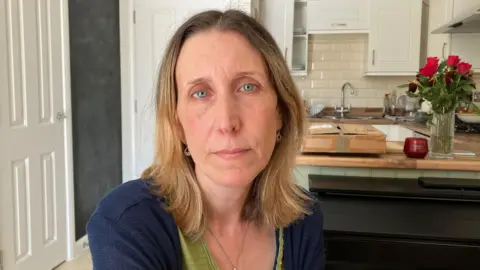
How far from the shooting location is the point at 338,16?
4.44m

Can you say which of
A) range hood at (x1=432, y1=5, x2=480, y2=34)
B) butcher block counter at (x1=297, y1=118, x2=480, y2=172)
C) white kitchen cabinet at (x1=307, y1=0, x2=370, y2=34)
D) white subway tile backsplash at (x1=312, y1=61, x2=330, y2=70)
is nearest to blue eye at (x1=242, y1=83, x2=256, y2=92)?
butcher block counter at (x1=297, y1=118, x2=480, y2=172)

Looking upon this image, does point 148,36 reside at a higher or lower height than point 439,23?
lower

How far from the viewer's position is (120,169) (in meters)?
3.96

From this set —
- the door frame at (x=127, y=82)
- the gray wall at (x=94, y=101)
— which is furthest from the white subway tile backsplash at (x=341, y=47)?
the gray wall at (x=94, y=101)

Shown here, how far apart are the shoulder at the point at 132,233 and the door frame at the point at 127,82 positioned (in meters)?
3.12

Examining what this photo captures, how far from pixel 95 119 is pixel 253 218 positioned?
268 cm

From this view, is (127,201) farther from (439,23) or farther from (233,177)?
(439,23)

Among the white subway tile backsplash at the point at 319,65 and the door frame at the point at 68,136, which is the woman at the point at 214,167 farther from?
the white subway tile backsplash at the point at 319,65

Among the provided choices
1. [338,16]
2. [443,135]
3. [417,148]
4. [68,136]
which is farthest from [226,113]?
[338,16]

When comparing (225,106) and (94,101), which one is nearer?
(225,106)

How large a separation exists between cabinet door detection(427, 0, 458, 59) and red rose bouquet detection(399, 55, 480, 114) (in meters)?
2.83

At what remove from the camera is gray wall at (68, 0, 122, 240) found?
312cm

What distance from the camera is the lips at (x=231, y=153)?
82 cm

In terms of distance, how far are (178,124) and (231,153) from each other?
16cm
